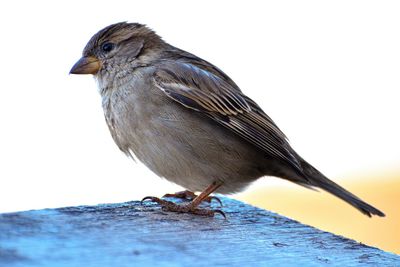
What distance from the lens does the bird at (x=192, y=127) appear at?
470 centimetres

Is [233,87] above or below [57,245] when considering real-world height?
above

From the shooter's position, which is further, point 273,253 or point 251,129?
point 251,129

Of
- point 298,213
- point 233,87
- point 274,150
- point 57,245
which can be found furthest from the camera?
point 298,213

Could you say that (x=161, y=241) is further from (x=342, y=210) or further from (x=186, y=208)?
(x=342, y=210)

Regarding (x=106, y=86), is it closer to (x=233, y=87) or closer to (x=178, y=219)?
(x=233, y=87)

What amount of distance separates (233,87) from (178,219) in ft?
4.97

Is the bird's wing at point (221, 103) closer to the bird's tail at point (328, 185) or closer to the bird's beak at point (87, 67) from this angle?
the bird's tail at point (328, 185)

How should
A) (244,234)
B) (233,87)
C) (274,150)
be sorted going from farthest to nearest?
(233,87) → (274,150) → (244,234)

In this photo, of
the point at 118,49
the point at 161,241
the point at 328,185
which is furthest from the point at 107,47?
the point at 161,241

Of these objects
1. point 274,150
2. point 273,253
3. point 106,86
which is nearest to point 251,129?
point 274,150

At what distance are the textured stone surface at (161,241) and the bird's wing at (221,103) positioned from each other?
2.59ft

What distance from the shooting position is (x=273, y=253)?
3.47m

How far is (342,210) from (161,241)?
4.70m

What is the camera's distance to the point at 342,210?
787 cm
